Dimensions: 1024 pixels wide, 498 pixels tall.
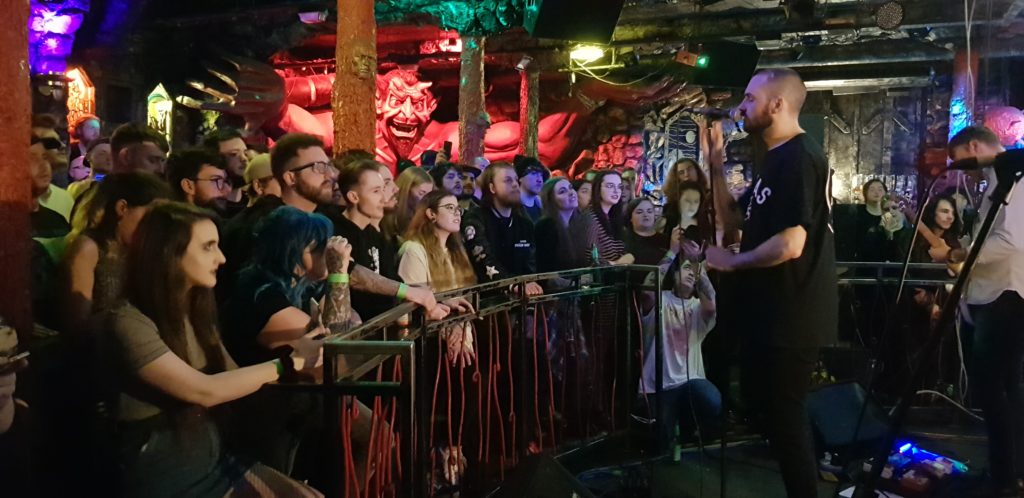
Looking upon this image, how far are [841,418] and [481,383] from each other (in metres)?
2.05

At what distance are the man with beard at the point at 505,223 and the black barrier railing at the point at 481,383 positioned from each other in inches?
11.5

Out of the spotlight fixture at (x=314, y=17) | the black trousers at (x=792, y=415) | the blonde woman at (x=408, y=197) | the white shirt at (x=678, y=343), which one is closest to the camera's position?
the black trousers at (x=792, y=415)

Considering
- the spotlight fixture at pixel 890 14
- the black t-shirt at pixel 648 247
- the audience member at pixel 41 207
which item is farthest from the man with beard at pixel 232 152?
the spotlight fixture at pixel 890 14

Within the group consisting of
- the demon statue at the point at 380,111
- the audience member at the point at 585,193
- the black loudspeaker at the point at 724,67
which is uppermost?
the demon statue at the point at 380,111

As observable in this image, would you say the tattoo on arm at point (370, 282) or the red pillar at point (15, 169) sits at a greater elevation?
the red pillar at point (15, 169)

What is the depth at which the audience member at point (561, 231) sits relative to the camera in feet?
18.4

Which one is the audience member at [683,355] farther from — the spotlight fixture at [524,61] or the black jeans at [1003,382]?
the spotlight fixture at [524,61]

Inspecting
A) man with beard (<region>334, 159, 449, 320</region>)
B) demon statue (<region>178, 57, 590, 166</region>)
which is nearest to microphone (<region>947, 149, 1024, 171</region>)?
man with beard (<region>334, 159, 449, 320</region>)

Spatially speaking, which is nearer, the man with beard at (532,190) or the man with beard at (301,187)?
the man with beard at (301,187)

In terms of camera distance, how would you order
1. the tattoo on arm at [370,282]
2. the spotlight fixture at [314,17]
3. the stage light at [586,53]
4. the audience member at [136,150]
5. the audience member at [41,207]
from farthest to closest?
1. the stage light at [586,53]
2. the spotlight fixture at [314,17]
3. the audience member at [136,150]
4. the tattoo on arm at [370,282]
5. the audience member at [41,207]

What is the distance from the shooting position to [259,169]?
420 cm

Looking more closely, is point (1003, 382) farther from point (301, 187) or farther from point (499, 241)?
point (301, 187)

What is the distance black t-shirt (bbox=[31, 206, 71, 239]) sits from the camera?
3.38 m

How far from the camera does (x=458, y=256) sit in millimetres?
4461
